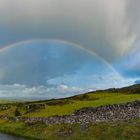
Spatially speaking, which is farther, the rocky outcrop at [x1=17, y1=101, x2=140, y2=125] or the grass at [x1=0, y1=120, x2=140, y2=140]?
the rocky outcrop at [x1=17, y1=101, x2=140, y2=125]

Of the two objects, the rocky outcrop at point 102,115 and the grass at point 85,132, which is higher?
the rocky outcrop at point 102,115

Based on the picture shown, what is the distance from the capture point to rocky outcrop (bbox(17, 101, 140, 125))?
7119 centimetres

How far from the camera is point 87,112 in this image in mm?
82000

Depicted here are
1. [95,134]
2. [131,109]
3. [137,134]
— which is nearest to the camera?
[137,134]

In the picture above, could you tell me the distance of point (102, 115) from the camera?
75.8 metres

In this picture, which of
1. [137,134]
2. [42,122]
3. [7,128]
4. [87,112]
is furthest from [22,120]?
[137,134]

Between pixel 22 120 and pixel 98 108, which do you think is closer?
pixel 98 108

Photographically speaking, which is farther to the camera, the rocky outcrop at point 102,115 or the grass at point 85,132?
the rocky outcrop at point 102,115

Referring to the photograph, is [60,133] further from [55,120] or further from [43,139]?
[55,120]

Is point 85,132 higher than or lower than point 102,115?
lower

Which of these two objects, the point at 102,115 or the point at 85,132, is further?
the point at 102,115

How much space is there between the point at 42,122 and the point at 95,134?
72.5 feet

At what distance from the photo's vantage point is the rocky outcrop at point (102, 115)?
7119cm

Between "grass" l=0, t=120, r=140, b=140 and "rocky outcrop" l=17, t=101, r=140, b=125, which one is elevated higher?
"rocky outcrop" l=17, t=101, r=140, b=125
